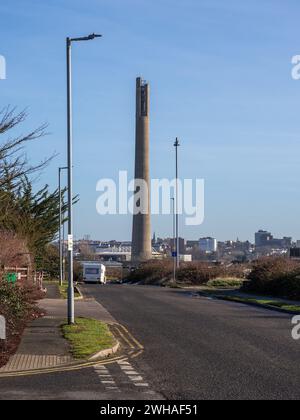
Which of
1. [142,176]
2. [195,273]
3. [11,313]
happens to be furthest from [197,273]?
[11,313]

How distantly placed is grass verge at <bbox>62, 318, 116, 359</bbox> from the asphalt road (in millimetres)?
967

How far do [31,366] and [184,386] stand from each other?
136 inches

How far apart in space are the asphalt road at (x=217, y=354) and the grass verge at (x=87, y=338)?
97 centimetres

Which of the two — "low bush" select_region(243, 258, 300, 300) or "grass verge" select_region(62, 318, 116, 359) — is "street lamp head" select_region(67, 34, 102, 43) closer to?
"grass verge" select_region(62, 318, 116, 359)

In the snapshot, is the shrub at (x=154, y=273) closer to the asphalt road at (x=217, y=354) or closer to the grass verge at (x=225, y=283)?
the grass verge at (x=225, y=283)

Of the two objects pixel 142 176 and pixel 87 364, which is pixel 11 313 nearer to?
pixel 87 364

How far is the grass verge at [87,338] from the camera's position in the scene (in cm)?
1564

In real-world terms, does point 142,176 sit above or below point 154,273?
above

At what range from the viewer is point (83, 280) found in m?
74.4

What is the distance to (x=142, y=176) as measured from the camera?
302 feet

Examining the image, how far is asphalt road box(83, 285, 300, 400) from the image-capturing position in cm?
1151

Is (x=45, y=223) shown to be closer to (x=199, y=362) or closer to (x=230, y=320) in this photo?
(x=230, y=320)

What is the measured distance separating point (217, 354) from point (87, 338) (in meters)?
3.43
